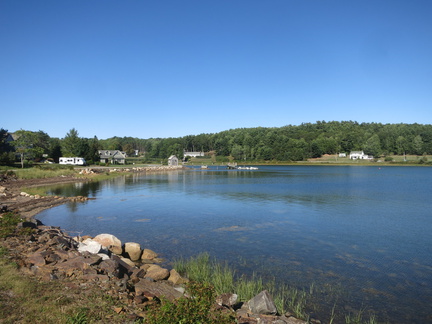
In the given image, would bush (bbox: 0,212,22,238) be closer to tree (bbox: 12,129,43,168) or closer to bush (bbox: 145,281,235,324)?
bush (bbox: 145,281,235,324)

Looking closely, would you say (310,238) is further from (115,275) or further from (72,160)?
(72,160)

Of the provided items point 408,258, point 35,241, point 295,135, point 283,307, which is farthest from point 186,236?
point 295,135

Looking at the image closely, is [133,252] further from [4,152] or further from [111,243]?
[4,152]

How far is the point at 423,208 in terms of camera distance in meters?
28.1

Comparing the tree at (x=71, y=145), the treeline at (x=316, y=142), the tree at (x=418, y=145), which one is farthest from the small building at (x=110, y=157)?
the tree at (x=418, y=145)

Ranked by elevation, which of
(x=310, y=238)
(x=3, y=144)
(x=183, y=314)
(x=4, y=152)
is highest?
(x=3, y=144)

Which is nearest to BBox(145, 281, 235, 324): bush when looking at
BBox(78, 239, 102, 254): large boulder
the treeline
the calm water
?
the calm water

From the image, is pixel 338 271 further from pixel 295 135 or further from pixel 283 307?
pixel 295 135

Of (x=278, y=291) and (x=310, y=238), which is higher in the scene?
(x=278, y=291)

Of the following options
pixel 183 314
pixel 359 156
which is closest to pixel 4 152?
pixel 183 314

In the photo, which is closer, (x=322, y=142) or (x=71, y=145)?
(x=71, y=145)

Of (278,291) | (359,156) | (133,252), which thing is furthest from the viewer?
(359,156)

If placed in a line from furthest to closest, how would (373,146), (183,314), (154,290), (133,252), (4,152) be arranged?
(373,146), (4,152), (133,252), (154,290), (183,314)

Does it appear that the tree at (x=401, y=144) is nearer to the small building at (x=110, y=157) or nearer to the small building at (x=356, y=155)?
the small building at (x=356, y=155)
